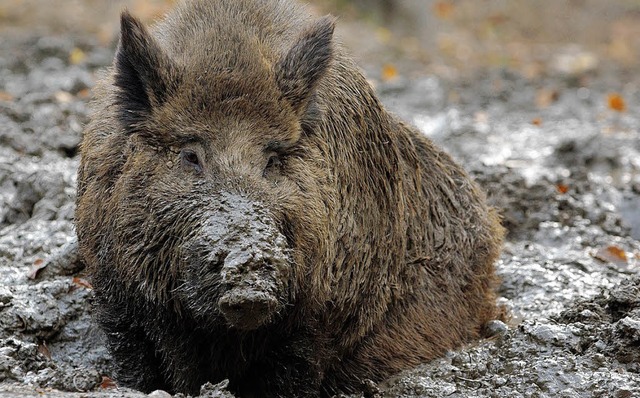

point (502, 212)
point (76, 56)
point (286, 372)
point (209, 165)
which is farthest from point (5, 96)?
point (209, 165)

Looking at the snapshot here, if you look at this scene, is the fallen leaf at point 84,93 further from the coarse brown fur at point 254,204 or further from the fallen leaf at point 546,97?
the fallen leaf at point 546,97

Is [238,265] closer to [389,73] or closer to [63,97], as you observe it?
[63,97]

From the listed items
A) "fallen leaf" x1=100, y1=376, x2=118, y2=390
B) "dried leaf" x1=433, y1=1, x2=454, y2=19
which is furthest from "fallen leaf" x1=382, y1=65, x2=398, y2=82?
"fallen leaf" x1=100, y1=376, x2=118, y2=390

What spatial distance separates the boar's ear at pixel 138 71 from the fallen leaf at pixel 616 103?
9459mm

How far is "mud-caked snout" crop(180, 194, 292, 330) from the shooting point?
14.1 ft

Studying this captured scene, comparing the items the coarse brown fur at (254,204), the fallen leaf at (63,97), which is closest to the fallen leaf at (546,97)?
the fallen leaf at (63,97)

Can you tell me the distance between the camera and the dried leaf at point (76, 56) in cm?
1227

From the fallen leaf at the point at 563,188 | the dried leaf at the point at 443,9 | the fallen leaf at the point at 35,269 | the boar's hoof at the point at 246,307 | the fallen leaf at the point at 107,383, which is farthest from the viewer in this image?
the dried leaf at the point at 443,9

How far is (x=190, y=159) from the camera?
4852 millimetres

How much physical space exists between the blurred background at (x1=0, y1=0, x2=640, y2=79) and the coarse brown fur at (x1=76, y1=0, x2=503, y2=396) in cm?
746

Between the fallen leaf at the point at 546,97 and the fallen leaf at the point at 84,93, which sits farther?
the fallen leaf at the point at 546,97

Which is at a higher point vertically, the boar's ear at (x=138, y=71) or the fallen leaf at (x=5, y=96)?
the fallen leaf at (x=5, y=96)

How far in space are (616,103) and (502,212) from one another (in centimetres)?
568

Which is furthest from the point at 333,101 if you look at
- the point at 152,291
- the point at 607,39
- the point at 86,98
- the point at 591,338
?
the point at 607,39
